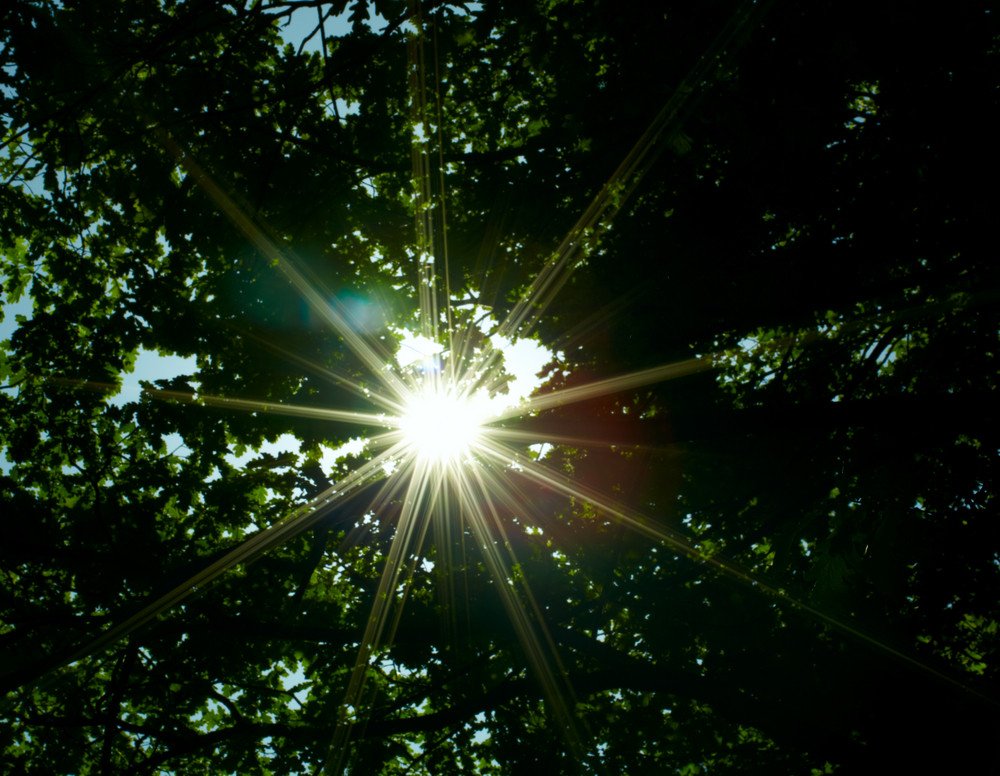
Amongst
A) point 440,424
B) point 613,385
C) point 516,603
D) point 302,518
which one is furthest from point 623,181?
point 302,518

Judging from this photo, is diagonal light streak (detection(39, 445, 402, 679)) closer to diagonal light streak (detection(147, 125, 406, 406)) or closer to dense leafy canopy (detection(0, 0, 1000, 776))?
dense leafy canopy (detection(0, 0, 1000, 776))

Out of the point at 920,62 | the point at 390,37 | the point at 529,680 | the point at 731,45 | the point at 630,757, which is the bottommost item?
the point at 630,757

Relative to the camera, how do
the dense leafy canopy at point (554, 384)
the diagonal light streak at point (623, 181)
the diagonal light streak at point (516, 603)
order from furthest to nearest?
the diagonal light streak at point (516, 603) → the dense leafy canopy at point (554, 384) → the diagonal light streak at point (623, 181)

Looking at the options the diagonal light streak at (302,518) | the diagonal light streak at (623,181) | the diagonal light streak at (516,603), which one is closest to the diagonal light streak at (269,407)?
the diagonal light streak at (302,518)

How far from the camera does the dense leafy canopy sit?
3828 millimetres

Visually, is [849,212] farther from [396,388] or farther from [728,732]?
[728,732]

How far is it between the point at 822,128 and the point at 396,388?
4.59m

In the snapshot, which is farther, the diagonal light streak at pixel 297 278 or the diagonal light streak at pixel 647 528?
the diagonal light streak at pixel 297 278

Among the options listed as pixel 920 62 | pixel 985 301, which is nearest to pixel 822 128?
pixel 920 62

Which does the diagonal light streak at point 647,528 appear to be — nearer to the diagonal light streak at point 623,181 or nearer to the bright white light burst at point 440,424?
the bright white light burst at point 440,424

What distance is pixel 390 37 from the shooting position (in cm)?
469

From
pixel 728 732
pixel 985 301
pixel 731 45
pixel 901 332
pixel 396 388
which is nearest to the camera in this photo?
pixel 731 45

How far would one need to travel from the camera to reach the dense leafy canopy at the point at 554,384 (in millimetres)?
3828

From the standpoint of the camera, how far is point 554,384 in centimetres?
520
